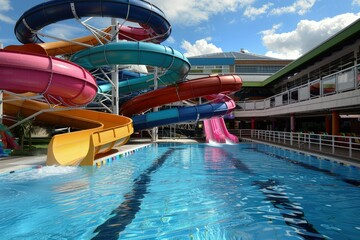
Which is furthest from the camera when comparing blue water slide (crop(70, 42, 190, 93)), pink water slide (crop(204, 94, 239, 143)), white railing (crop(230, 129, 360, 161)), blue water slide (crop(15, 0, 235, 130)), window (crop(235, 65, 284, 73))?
window (crop(235, 65, 284, 73))

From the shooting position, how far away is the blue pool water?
13.2 ft

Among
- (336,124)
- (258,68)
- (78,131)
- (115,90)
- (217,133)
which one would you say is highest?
(258,68)

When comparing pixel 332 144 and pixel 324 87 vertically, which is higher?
pixel 324 87

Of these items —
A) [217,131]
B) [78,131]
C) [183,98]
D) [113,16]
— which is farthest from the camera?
[217,131]

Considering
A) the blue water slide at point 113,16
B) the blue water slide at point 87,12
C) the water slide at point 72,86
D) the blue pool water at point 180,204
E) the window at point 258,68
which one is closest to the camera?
the blue pool water at point 180,204

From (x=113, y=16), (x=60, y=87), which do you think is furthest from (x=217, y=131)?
(x=60, y=87)

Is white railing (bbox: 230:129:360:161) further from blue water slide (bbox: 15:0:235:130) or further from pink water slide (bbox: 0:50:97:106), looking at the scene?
pink water slide (bbox: 0:50:97:106)

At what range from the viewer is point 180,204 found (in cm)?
529

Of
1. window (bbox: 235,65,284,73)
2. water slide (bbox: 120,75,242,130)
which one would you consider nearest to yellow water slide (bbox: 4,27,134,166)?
water slide (bbox: 120,75,242,130)

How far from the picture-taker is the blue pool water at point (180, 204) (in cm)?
403

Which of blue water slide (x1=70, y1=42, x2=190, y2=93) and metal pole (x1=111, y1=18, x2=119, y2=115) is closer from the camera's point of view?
Answer: blue water slide (x1=70, y1=42, x2=190, y2=93)

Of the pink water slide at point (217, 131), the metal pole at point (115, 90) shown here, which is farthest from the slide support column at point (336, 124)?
the metal pole at point (115, 90)

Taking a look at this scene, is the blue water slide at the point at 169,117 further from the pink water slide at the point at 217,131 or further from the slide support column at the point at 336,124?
the slide support column at the point at 336,124

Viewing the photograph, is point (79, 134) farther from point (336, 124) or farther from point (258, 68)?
point (258, 68)
